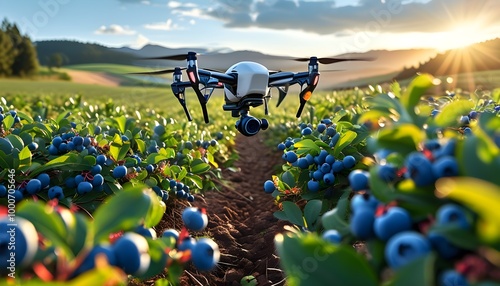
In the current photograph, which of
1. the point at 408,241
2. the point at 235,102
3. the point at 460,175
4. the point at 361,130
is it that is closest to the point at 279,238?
the point at 408,241

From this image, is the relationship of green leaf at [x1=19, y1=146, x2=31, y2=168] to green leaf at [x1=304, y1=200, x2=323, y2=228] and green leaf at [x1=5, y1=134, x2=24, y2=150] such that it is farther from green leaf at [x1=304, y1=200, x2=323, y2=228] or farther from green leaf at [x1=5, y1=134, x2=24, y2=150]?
green leaf at [x1=304, y1=200, x2=323, y2=228]

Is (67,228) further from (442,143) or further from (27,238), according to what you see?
(442,143)

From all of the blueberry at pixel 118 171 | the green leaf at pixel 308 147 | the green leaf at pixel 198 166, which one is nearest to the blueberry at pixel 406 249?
the green leaf at pixel 308 147

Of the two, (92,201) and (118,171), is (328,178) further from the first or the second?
(92,201)

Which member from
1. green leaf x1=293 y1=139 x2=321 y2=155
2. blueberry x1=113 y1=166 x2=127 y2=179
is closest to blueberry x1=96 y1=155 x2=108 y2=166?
blueberry x1=113 y1=166 x2=127 y2=179

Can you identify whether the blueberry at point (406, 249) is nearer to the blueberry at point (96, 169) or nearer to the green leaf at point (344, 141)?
the green leaf at point (344, 141)

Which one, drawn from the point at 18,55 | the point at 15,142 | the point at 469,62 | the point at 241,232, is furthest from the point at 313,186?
the point at 18,55

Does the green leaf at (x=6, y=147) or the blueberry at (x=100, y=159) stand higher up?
the green leaf at (x=6, y=147)
